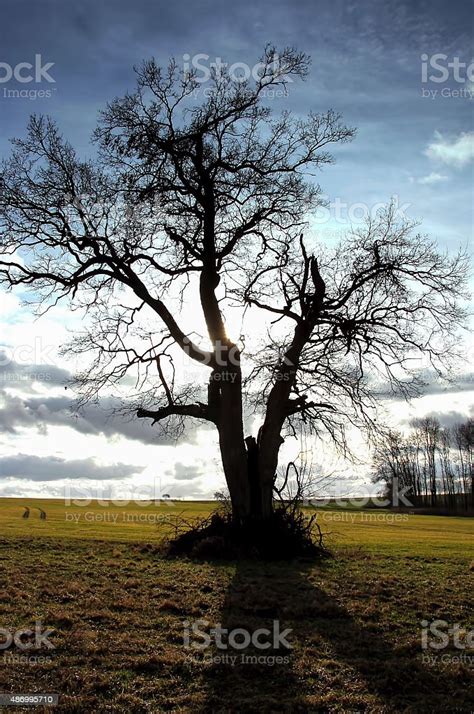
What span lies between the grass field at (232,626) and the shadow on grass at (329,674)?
0.02m

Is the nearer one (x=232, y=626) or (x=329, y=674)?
(x=329, y=674)

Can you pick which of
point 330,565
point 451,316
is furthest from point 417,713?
point 451,316

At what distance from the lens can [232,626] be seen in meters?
9.35

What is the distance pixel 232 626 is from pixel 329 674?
2256mm

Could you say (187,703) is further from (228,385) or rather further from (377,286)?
(377,286)

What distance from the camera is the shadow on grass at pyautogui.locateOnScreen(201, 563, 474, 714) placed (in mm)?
6555

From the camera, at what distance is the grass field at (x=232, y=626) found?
22.0ft

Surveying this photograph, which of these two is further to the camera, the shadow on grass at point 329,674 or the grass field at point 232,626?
the grass field at point 232,626

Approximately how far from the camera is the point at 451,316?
704 inches

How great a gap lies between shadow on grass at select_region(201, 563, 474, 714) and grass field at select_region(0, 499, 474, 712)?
21 millimetres

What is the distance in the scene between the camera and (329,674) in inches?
293

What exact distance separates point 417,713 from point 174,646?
3239 mm

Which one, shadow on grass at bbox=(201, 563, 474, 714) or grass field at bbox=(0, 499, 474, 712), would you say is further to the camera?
grass field at bbox=(0, 499, 474, 712)

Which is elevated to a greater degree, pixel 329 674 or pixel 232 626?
pixel 232 626
